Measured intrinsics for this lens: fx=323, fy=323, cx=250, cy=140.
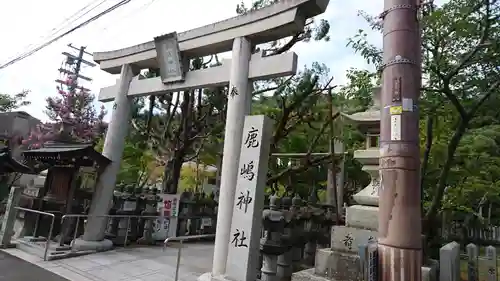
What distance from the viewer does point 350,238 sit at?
4.16 m

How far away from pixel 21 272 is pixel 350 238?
6.15 meters

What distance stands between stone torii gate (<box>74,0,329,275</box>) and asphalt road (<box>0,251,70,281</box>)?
1406 mm

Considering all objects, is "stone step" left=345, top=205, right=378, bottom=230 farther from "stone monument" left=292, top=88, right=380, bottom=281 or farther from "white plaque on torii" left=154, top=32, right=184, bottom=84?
"white plaque on torii" left=154, top=32, right=184, bottom=84

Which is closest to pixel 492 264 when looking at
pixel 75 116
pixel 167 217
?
pixel 167 217

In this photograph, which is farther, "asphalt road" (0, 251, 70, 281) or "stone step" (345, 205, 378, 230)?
"asphalt road" (0, 251, 70, 281)

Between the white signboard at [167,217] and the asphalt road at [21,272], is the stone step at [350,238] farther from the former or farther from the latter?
the white signboard at [167,217]

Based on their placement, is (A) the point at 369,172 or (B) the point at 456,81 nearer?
(A) the point at 369,172

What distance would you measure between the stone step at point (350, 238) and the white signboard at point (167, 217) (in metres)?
7.43

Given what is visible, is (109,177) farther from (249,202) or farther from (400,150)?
(400,150)

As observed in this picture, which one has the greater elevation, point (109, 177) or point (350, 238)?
point (109, 177)

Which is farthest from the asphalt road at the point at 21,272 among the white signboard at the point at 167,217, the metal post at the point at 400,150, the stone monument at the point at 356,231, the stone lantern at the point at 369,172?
the metal post at the point at 400,150

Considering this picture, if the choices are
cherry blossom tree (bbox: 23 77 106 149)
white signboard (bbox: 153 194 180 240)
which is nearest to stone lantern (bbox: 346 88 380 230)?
white signboard (bbox: 153 194 180 240)

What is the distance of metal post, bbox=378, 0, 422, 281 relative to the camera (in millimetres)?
2779

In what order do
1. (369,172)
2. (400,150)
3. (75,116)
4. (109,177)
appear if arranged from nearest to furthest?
(400,150), (369,172), (109,177), (75,116)
